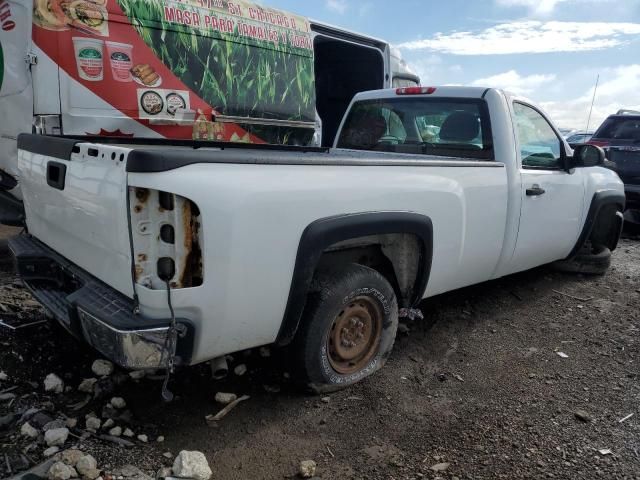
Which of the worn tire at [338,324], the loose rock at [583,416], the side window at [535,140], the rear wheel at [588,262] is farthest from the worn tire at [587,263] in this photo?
the worn tire at [338,324]

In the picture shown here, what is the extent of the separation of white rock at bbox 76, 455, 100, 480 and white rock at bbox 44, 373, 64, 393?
0.71 m

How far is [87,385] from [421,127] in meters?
3.05

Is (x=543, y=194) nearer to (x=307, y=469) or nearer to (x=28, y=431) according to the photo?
(x=307, y=469)

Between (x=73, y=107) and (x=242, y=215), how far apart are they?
3.45m

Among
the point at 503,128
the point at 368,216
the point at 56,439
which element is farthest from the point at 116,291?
the point at 503,128

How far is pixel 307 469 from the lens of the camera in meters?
2.36

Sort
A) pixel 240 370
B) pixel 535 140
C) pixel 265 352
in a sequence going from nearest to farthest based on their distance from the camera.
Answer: pixel 240 370 → pixel 265 352 → pixel 535 140

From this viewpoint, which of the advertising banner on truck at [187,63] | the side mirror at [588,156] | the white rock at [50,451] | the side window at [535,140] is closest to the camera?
the white rock at [50,451]

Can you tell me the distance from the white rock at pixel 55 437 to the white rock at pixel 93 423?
0.43 ft

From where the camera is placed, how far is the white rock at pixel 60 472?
2.14 meters

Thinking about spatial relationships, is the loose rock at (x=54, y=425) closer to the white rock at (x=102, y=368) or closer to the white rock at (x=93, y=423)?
the white rock at (x=93, y=423)

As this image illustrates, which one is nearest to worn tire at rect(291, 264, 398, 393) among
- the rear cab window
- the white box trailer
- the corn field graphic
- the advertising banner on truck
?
the rear cab window

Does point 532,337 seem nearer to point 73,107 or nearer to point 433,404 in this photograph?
point 433,404

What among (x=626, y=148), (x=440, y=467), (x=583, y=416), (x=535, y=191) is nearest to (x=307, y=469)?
(x=440, y=467)
